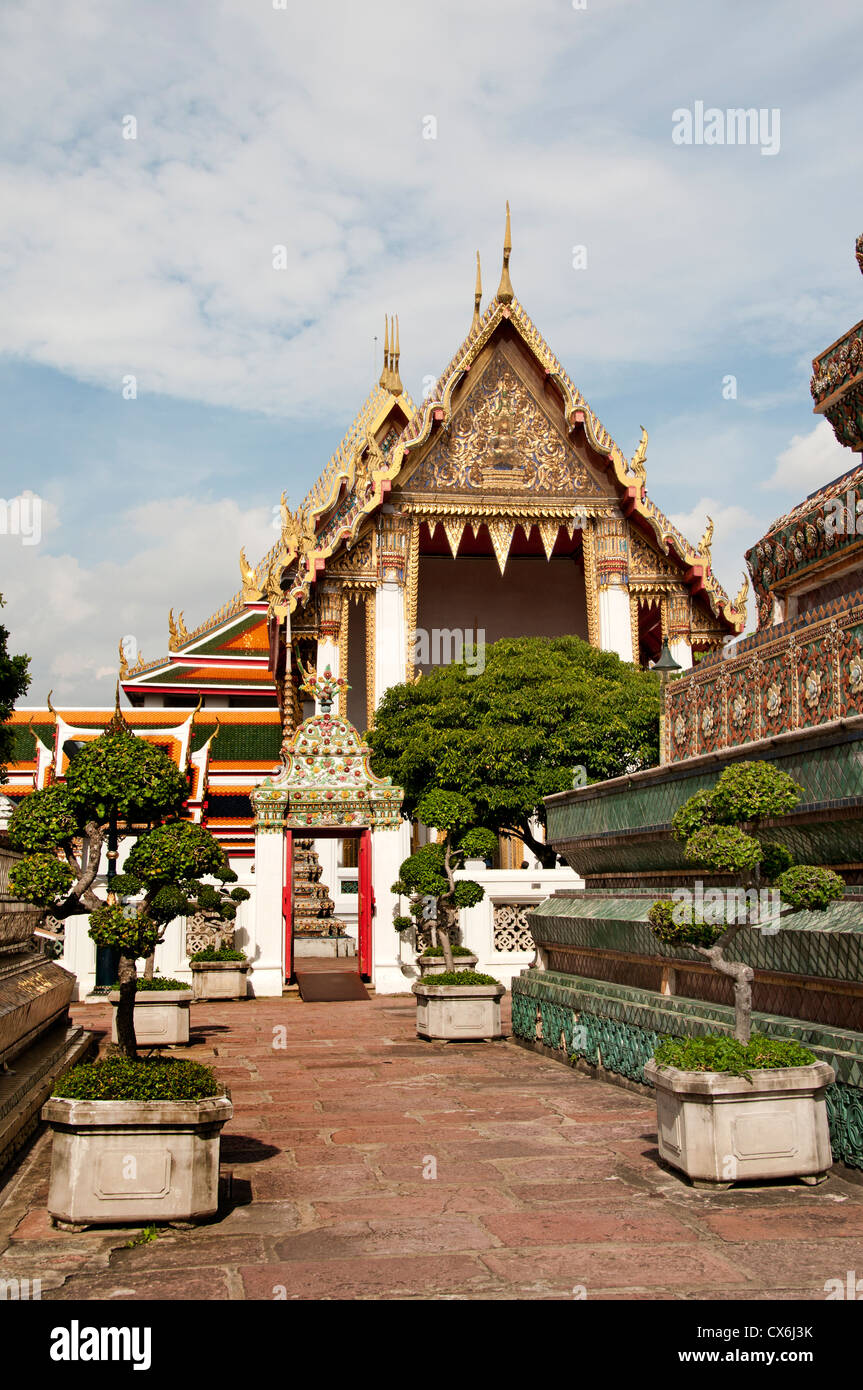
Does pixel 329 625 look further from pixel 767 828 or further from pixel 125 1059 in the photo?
pixel 125 1059

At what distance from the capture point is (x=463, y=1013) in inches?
405

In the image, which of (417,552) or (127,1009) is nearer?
(127,1009)

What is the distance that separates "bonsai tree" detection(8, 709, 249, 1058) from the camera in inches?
204

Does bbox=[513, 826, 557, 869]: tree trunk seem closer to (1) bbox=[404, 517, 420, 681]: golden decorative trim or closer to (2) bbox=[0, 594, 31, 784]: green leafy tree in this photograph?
(1) bbox=[404, 517, 420, 681]: golden decorative trim

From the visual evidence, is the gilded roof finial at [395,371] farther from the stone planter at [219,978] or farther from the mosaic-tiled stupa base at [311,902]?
the stone planter at [219,978]

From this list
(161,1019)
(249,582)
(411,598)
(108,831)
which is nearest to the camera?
(108,831)

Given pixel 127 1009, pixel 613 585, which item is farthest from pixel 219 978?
pixel 613 585

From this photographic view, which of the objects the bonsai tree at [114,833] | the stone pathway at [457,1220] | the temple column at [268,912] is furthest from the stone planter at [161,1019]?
the temple column at [268,912]

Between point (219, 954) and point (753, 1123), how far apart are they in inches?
466

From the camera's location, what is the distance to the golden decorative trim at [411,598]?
77.0 feet

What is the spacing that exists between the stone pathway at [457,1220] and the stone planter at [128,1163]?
9 centimetres

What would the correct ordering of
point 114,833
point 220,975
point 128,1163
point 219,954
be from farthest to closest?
point 219,954 → point 220,975 → point 114,833 → point 128,1163

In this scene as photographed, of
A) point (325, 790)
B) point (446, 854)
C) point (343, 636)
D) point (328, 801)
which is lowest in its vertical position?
point (446, 854)
